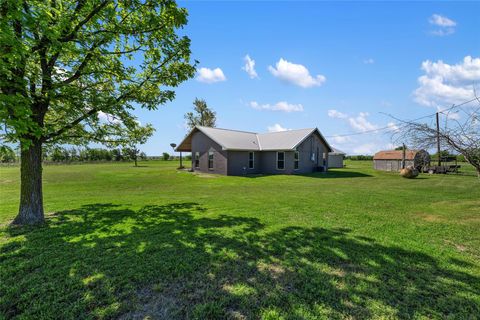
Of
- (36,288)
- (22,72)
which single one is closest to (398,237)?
(36,288)

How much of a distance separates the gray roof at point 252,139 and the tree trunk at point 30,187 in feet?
49.6

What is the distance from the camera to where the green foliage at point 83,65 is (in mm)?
4367

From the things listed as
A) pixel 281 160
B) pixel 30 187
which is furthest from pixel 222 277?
pixel 281 160

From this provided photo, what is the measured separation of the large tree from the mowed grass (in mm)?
2359

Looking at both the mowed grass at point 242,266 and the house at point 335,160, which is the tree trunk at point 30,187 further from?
the house at point 335,160

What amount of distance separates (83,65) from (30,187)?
144 inches

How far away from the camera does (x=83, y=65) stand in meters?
6.27

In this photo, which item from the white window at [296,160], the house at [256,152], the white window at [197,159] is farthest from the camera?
the white window at [197,159]

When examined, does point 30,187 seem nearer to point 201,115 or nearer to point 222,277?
point 222,277

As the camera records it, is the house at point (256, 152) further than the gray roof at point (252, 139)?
No

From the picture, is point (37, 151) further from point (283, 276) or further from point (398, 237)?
point (398, 237)

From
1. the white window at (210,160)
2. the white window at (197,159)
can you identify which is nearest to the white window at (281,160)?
the white window at (210,160)

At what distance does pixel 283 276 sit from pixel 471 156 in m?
4.99

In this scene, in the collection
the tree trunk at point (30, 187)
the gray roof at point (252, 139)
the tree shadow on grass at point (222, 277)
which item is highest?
the gray roof at point (252, 139)
